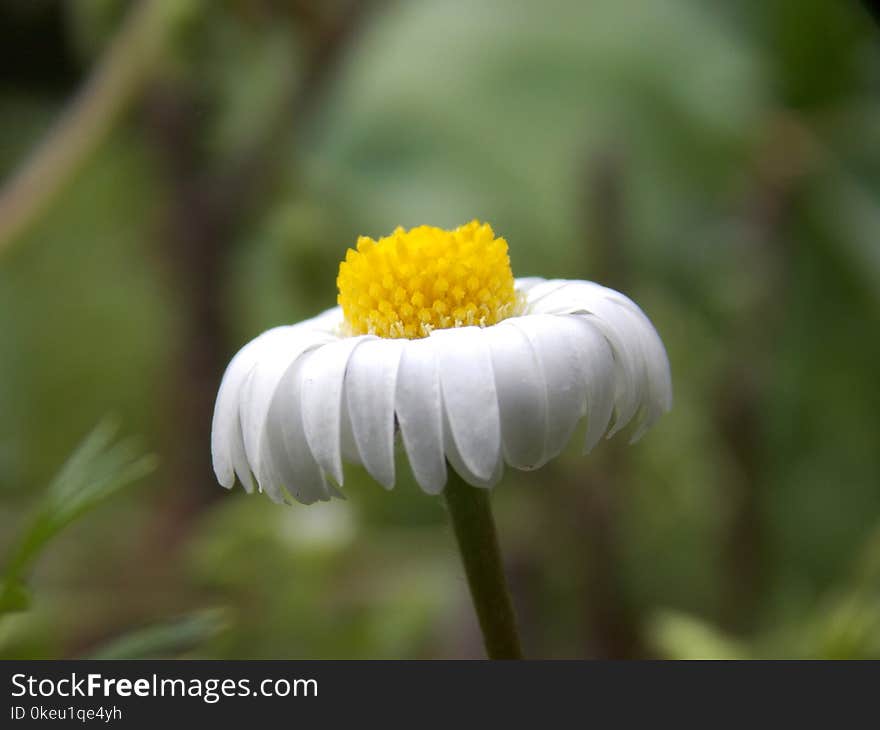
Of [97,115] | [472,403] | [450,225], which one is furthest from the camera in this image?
[450,225]

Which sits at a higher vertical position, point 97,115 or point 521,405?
point 97,115

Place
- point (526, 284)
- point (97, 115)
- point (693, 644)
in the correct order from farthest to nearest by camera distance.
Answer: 1. point (97, 115)
2. point (693, 644)
3. point (526, 284)

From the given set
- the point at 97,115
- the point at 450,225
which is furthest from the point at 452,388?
the point at 450,225

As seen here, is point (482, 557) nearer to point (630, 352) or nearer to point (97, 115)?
point (630, 352)

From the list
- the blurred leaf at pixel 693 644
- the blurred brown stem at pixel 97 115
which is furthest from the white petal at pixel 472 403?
the blurred brown stem at pixel 97 115

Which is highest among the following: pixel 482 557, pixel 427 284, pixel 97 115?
pixel 97 115

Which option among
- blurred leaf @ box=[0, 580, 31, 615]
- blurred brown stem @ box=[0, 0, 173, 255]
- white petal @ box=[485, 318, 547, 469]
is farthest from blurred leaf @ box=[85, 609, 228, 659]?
blurred brown stem @ box=[0, 0, 173, 255]
